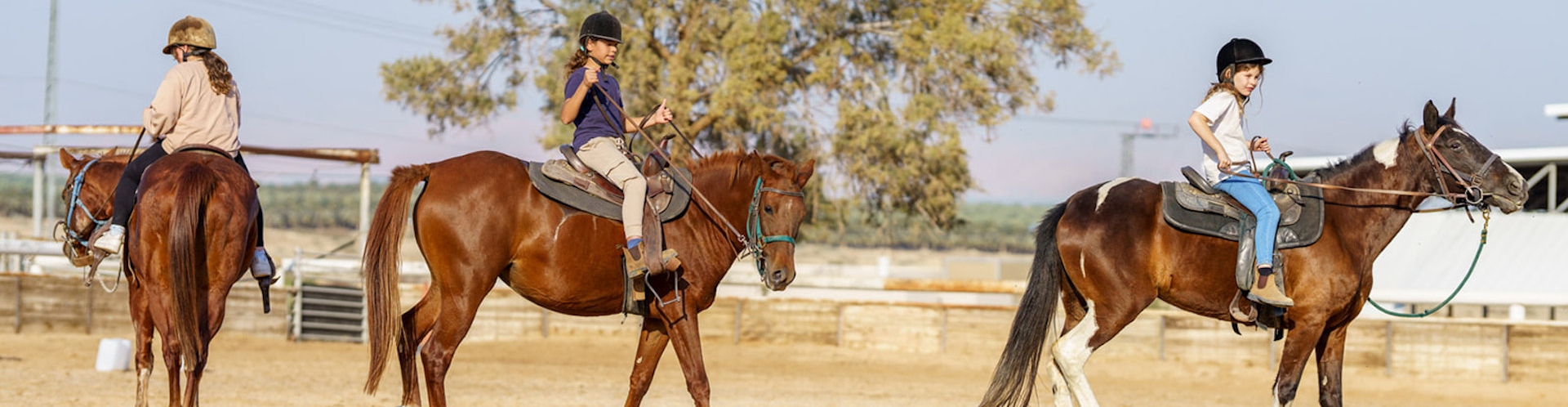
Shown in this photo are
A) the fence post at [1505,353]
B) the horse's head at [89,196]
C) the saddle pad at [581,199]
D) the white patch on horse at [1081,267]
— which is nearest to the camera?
the saddle pad at [581,199]

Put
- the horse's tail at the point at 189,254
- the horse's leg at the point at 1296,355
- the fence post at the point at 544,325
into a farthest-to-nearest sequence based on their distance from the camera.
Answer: the fence post at the point at 544,325 → the horse's leg at the point at 1296,355 → the horse's tail at the point at 189,254

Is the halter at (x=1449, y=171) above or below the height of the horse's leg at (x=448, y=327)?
above

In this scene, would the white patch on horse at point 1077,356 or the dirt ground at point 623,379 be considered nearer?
the white patch on horse at point 1077,356

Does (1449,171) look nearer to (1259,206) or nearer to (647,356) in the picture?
(1259,206)

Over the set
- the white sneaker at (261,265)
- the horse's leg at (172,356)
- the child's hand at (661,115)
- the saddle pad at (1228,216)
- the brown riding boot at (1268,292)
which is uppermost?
the child's hand at (661,115)

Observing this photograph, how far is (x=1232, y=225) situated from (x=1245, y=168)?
1.08 feet

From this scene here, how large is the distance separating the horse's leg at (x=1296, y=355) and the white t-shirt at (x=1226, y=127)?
35.6 inches

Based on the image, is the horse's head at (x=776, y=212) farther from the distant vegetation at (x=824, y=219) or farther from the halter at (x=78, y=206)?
the distant vegetation at (x=824, y=219)

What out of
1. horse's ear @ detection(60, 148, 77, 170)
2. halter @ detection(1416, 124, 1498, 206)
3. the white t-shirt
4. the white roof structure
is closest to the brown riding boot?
the white t-shirt

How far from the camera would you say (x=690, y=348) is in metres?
6.59

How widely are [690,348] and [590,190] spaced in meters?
0.95

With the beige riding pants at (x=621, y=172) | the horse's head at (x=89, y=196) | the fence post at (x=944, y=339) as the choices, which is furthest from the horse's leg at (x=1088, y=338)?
the fence post at (x=944, y=339)

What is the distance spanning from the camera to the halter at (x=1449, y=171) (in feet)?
22.5

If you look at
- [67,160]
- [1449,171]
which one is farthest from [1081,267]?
[67,160]
